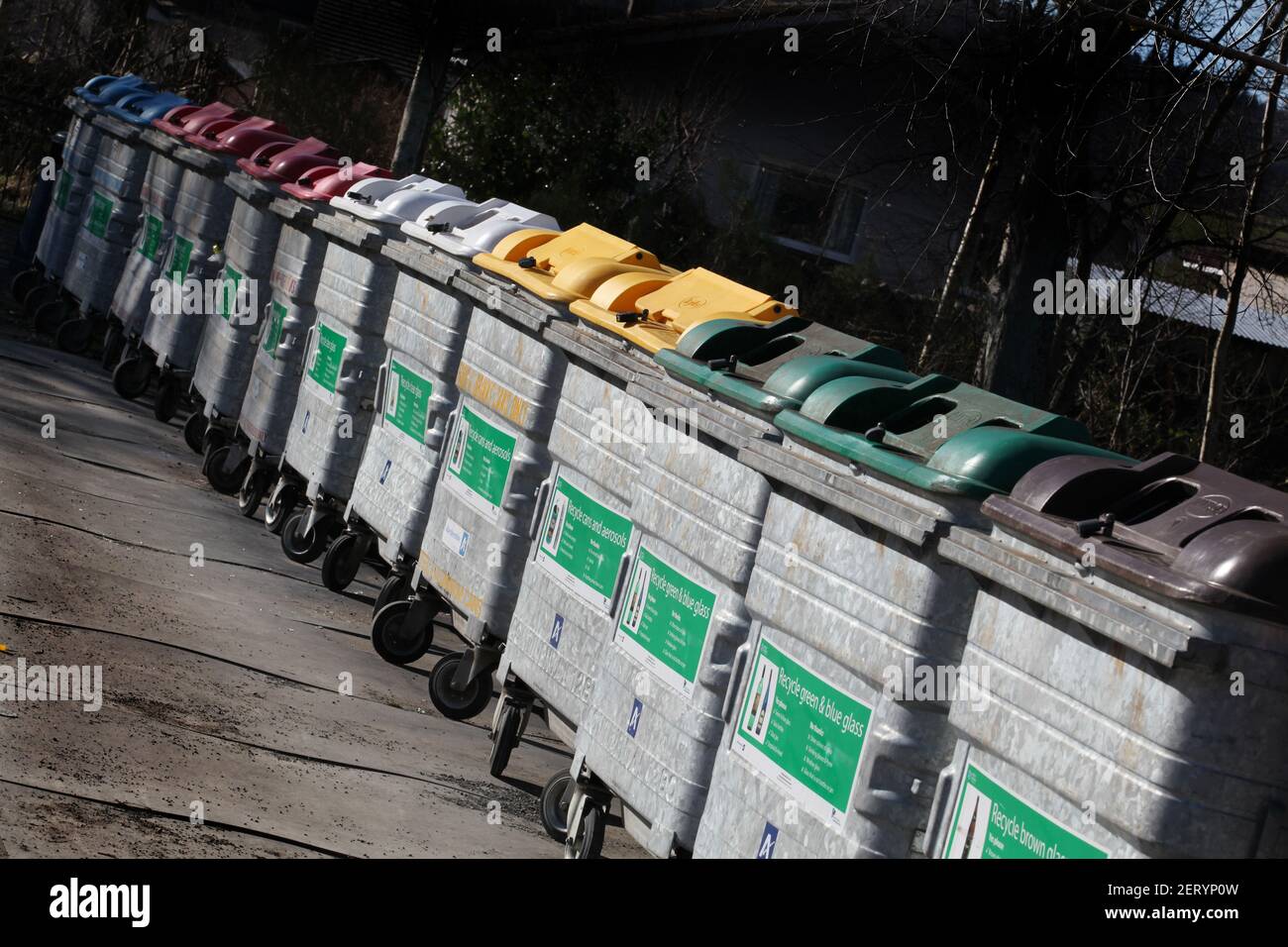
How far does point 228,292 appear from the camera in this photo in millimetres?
10055

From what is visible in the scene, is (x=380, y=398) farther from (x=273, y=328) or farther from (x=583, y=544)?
(x=583, y=544)

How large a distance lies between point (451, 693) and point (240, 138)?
18.3ft

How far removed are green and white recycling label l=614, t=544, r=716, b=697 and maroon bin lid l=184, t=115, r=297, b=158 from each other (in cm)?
650

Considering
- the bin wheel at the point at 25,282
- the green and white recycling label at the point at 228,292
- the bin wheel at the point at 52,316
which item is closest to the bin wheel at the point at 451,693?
the green and white recycling label at the point at 228,292

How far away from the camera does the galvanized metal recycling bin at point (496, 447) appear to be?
6.36 metres

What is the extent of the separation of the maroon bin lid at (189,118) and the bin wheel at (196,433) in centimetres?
231

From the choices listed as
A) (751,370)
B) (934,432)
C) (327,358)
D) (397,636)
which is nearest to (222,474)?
(327,358)

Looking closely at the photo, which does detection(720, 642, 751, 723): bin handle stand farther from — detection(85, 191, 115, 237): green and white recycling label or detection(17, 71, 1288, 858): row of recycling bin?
detection(85, 191, 115, 237): green and white recycling label

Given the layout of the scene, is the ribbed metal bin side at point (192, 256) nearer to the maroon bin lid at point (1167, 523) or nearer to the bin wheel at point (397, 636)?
the bin wheel at point (397, 636)

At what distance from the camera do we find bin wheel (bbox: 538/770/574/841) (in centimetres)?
568

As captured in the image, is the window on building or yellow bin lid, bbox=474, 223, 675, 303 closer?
yellow bin lid, bbox=474, 223, 675, 303

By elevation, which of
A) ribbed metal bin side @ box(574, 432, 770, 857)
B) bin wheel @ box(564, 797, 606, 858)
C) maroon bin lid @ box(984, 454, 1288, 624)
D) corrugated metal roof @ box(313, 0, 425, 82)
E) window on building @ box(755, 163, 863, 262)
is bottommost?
bin wheel @ box(564, 797, 606, 858)

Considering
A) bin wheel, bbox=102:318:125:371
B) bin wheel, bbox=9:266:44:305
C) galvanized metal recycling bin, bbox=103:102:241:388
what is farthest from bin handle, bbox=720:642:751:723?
bin wheel, bbox=9:266:44:305
